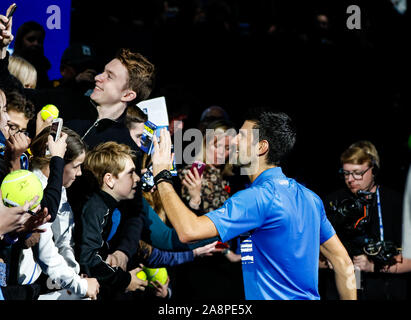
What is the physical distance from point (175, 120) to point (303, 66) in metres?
1.73

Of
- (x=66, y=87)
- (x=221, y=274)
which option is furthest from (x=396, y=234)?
(x=66, y=87)

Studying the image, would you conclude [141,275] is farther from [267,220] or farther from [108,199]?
[267,220]

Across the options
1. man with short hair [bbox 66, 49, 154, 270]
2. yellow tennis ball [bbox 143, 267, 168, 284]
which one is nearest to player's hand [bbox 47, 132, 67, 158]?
man with short hair [bbox 66, 49, 154, 270]

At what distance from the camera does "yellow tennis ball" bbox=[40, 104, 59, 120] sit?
3.56 metres

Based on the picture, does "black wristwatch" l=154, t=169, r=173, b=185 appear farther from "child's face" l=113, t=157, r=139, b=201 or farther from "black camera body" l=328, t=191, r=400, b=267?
"black camera body" l=328, t=191, r=400, b=267

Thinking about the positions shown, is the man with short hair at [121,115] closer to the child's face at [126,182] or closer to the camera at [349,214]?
the child's face at [126,182]

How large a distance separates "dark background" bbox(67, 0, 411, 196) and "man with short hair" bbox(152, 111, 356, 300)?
2467mm

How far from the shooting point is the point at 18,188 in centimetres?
257

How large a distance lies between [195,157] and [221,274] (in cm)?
101

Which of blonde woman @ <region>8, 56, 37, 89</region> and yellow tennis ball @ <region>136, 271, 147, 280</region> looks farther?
yellow tennis ball @ <region>136, 271, 147, 280</region>

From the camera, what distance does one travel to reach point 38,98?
151 inches

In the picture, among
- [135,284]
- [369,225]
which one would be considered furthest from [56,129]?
[369,225]

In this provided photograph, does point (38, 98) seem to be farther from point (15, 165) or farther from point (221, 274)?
point (221, 274)

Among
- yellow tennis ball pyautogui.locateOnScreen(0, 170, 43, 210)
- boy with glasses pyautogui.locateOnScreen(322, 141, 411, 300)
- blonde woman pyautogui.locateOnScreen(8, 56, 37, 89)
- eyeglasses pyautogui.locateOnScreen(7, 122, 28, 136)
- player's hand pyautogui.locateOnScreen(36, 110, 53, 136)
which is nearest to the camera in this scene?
yellow tennis ball pyautogui.locateOnScreen(0, 170, 43, 210)
